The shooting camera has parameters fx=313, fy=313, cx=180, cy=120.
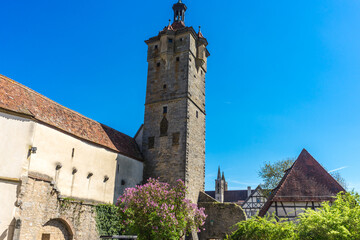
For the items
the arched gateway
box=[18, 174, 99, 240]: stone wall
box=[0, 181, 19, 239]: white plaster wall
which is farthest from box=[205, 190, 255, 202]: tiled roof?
box=[0, 181, 19, 239]: white plaster wall

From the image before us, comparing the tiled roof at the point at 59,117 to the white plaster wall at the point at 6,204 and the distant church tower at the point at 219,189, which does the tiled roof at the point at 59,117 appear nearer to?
the white plaster wall at the point at 6,204

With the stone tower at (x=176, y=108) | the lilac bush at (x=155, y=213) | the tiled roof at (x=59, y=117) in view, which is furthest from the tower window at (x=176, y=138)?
the lilac bush at (x=155, y=213)

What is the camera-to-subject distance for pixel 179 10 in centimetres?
2980

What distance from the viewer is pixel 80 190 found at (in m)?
18.0

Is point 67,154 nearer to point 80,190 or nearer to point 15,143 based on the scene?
point 80,190

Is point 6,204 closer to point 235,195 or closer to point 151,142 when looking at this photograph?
point 151,142

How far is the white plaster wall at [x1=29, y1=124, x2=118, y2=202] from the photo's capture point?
16.0 m

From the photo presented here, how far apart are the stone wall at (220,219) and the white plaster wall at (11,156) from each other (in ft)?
43.1

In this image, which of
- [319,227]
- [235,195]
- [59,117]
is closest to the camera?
[319,227]

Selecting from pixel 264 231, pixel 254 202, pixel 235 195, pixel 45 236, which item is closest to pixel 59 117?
pixel 45 236

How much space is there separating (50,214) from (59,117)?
18.4 feet

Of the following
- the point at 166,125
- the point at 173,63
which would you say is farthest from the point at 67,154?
the point at 173,63

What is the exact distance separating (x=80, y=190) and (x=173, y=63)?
42.5 feet

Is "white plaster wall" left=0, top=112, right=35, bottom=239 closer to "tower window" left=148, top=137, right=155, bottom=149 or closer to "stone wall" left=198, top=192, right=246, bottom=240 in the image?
"tower window" left=148, top=137, right=155, bottom=149
